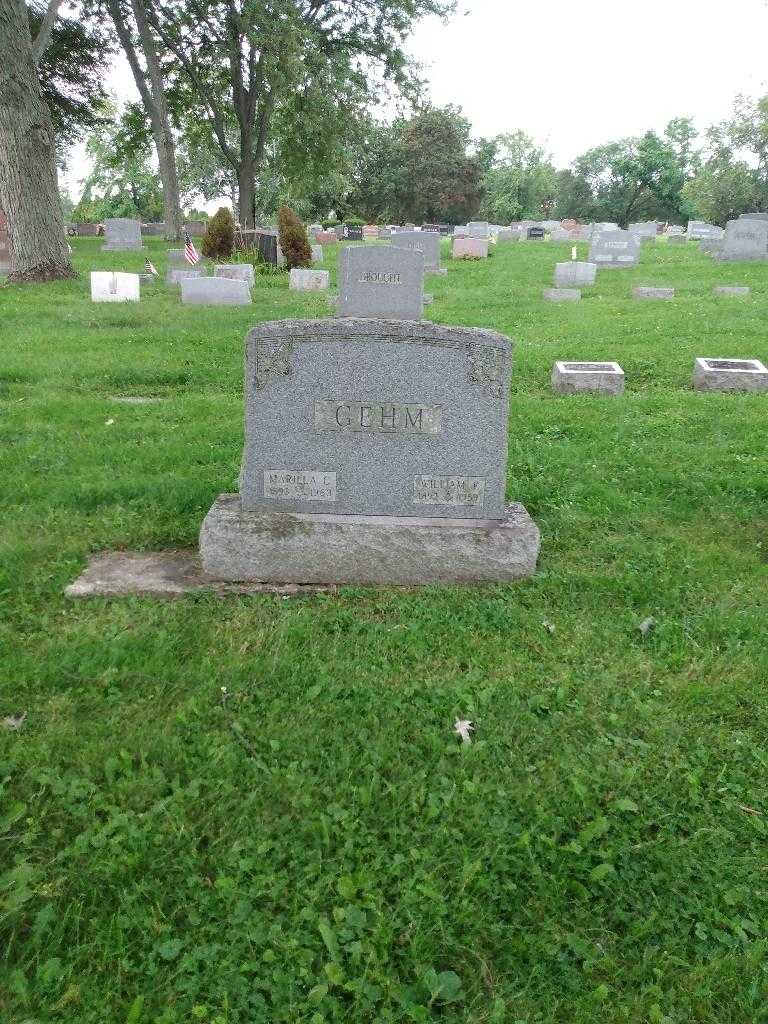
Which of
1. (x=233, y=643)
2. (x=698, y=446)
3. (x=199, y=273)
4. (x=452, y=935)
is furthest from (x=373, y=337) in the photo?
(x=199, y=273)

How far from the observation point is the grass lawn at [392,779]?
202 cm

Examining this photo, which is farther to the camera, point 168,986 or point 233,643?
point 233,643

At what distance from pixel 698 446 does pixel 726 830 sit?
4192 millimetres

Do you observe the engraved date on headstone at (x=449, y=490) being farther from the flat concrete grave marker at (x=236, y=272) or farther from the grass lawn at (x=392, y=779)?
the flat concrete grave marker at (x=236, y=272)

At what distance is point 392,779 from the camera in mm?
2662

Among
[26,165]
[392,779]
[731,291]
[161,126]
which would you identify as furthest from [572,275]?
[392,779]

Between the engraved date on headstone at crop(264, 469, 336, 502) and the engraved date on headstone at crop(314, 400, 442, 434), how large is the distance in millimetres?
274

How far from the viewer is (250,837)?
2387 mm

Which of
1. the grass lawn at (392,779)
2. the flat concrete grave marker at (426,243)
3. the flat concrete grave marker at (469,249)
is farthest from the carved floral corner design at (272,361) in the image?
the flat concrete grave marker at (469,249)

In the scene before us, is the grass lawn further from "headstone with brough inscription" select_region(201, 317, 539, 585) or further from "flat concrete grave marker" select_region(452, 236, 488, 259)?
"flat concrete grave marker" select_region(452, 236, 488, 259)

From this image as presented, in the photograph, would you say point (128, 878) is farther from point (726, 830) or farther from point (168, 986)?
point (726, 830)

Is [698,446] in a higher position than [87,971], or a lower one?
higher

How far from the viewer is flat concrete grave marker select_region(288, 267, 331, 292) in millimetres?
15727

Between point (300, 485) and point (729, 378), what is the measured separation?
5.72m
